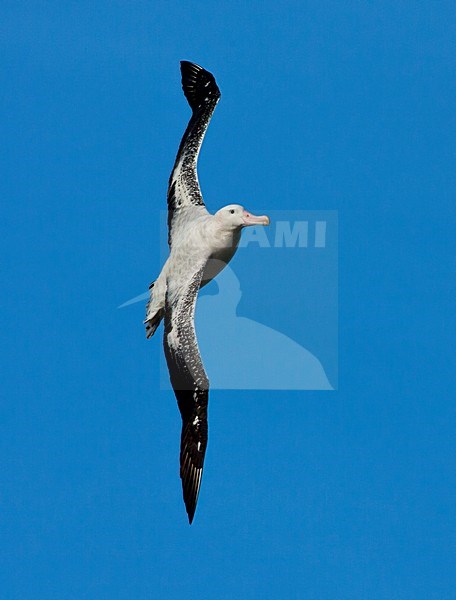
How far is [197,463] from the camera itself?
79.7 ft

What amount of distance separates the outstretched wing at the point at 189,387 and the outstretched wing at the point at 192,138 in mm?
2329

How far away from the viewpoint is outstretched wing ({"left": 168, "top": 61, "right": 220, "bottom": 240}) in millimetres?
26609

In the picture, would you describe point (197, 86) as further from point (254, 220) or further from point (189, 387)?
point (189, 387)

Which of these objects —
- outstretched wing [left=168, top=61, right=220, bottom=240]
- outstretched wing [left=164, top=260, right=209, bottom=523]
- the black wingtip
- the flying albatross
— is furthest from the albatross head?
the black wingtip

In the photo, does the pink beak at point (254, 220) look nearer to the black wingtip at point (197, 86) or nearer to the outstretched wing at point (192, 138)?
the outstretched wing at point (192, 138)

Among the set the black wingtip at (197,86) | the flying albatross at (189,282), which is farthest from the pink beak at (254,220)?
the black wingtip at (197,86)

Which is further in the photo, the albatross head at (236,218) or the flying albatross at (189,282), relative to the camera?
the albatross head at (236,218)

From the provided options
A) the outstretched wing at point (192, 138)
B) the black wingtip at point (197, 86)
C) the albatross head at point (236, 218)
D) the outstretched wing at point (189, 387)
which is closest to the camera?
the outstretched wing at point (189, 387)

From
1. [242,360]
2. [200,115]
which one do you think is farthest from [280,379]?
[200,115]

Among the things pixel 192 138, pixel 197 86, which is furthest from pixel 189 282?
pixel 197 86

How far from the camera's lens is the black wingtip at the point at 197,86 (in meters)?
27.5

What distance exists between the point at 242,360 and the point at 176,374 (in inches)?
98.1

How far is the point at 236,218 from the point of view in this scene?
25.1 meters

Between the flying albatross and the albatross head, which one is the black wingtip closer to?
the flying albatross
